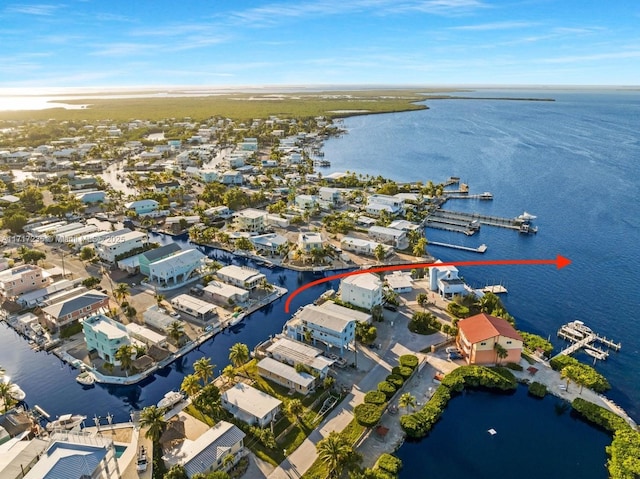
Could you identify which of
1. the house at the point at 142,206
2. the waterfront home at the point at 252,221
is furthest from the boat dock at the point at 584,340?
the house at the point at 142,206

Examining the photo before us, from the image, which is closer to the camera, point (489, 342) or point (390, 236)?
point (489, 342)

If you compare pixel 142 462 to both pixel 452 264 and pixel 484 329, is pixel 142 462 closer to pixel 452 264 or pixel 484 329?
pixel 484 329

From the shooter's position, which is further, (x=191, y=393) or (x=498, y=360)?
(x=498, y=360)

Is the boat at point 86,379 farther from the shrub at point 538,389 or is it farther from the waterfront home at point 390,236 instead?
the waterfront home at point 390,236

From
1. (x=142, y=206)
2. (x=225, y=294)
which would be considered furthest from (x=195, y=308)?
(x=142, y=206)

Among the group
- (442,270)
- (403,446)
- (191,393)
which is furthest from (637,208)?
(191,393)

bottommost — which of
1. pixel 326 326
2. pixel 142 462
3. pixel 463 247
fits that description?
pixel 463 247

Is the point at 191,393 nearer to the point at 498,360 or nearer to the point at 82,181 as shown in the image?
the point at 498,360
